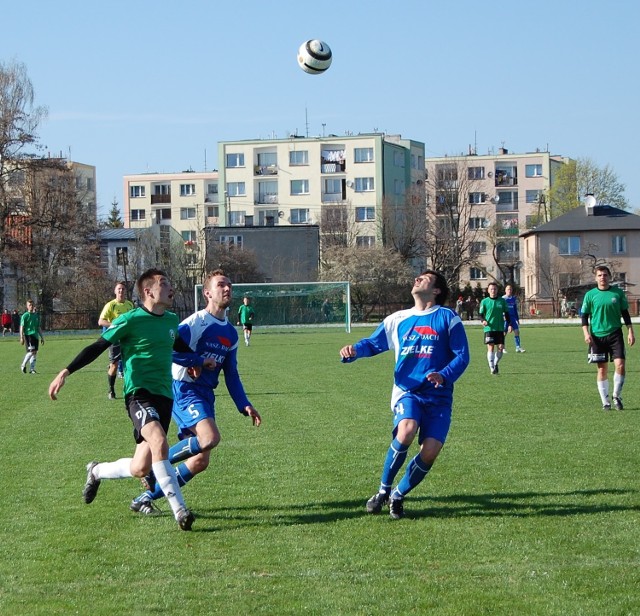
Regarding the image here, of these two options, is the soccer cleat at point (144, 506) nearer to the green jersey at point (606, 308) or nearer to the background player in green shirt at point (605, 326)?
the background player in green shirt at point (605, 326)

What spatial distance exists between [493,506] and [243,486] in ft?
7.40

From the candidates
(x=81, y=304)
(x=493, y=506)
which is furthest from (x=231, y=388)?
(x=81, y=304)

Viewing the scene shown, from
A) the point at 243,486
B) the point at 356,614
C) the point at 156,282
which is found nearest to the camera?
the point at 356,614

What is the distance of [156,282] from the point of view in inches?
281

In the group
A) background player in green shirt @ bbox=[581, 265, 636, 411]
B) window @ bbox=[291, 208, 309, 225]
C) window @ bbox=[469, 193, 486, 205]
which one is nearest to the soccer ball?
background player in green shirt @ bbox=[581, 265, 636, 411]

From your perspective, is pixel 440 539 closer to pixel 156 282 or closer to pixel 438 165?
pixel 156 282

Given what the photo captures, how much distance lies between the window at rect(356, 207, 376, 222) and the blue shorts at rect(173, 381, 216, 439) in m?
89.8

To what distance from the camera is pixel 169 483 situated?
271 inches

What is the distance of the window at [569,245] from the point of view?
8156 cm

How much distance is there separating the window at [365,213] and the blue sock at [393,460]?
295 feet

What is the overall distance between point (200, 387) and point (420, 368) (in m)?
1.70

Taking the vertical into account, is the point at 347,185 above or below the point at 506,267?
above

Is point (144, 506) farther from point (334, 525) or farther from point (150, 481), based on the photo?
point (334, 525)

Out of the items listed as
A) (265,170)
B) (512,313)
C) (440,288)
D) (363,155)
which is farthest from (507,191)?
(440,288)
